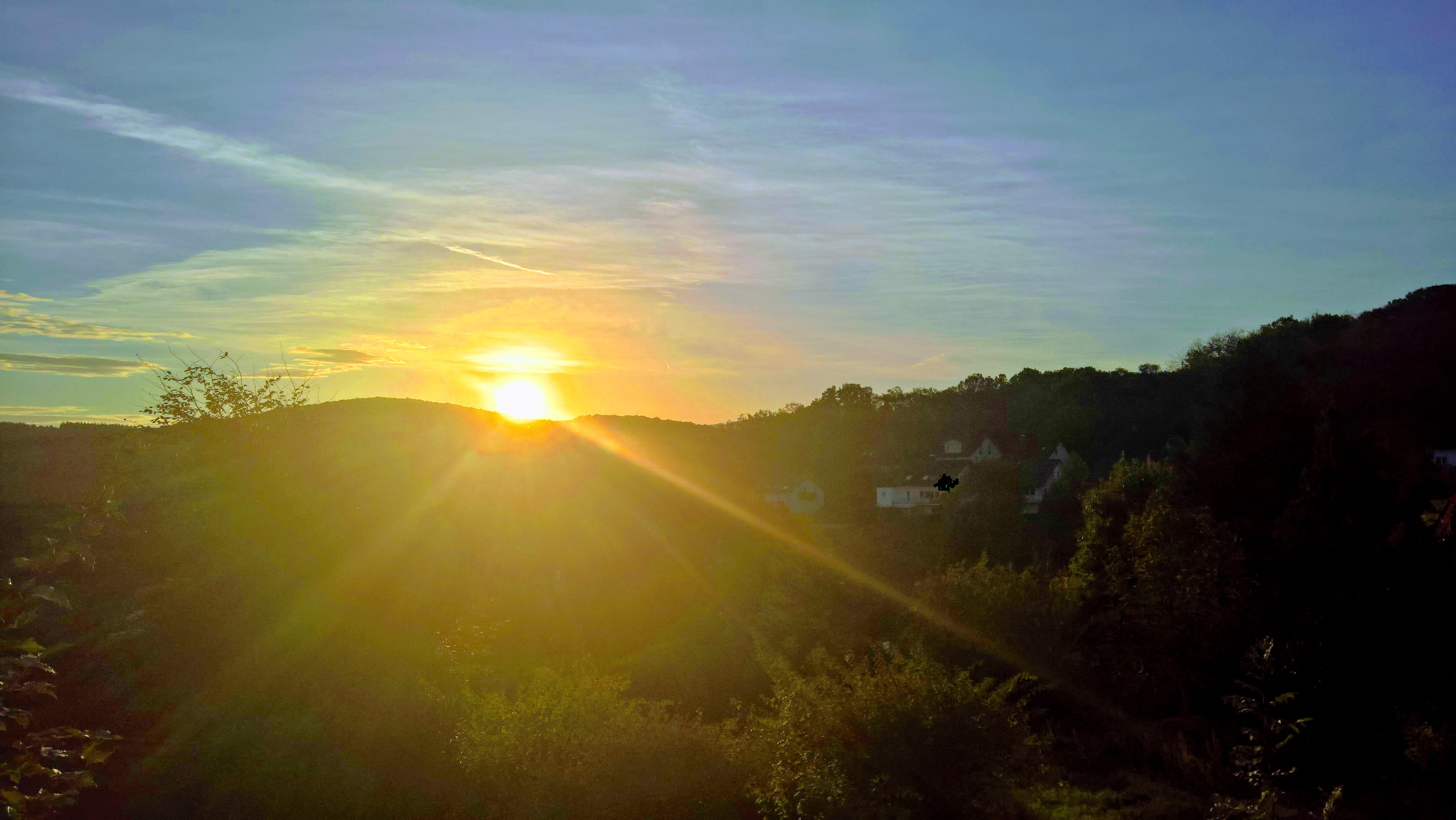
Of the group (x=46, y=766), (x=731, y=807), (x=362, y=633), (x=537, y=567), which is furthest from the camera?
(x=537, y=567)

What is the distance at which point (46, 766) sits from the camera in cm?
297

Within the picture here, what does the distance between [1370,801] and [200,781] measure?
569 inches

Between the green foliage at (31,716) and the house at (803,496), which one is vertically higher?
the green foliage at (31,716)

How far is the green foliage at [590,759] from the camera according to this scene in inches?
333

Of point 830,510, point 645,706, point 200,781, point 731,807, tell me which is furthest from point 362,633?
point 830,510

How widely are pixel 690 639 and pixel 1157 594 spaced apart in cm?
974

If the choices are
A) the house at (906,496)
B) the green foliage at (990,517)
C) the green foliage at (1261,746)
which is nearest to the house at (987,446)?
the house at (906,496)

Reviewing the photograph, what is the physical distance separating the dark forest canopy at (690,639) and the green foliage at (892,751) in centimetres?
3

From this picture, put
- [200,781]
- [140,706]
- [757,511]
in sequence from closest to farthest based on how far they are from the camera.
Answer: [200,781], [140,706], [757,511]

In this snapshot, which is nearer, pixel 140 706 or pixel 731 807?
pixel 731 807

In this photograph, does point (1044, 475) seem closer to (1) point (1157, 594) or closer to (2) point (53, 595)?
(1) point (1157, 594)

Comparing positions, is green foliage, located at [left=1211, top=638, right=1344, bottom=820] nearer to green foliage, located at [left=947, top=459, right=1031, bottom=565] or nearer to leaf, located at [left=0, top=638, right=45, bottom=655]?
leaf, located at [left=0, top=638, right=45, bottom=655]

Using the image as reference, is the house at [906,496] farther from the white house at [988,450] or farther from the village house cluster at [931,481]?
the white house at [988,450]

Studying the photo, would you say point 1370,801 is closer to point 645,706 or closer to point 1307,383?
point 645,706
